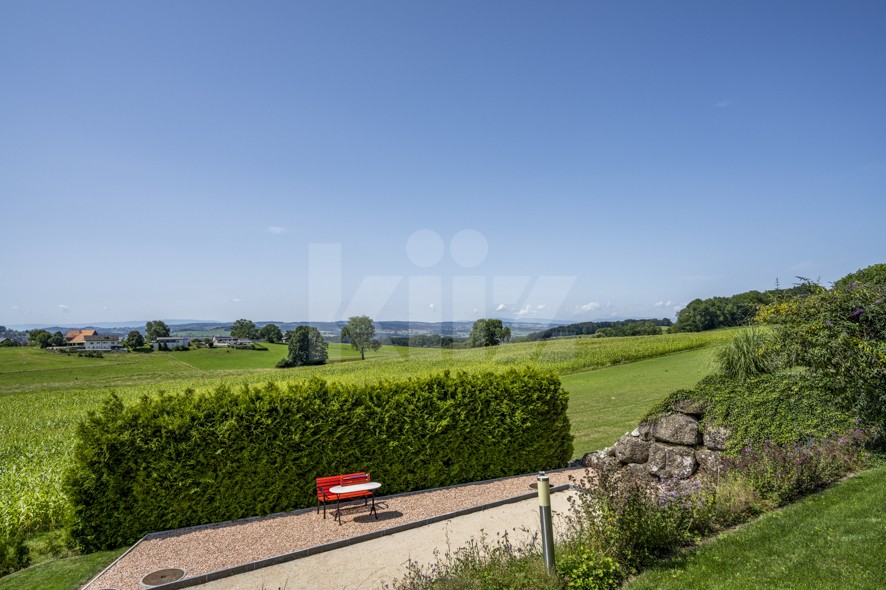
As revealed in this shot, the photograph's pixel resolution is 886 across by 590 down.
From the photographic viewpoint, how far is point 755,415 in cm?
918

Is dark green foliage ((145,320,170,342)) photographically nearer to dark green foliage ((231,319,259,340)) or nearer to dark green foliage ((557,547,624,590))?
dark green foliage ((231,319,259,340))

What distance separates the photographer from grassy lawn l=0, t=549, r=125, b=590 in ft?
20.5

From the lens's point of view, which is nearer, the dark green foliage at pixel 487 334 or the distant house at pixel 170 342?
the dark green foliage at pixel 487 334

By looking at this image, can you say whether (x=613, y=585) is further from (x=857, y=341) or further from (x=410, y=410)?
(x=857, y=341)

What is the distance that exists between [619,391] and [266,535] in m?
17.4

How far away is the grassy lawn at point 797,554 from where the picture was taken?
4684 millimetres

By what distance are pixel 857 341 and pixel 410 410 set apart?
28.2ft

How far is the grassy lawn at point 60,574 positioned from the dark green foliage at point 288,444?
0.55m

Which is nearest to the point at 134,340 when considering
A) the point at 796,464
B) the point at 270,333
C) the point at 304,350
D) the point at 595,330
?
the point at 270,333

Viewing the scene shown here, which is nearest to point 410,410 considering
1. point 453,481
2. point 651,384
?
point 453,481

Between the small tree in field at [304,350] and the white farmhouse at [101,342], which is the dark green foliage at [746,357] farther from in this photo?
the white farmhouse at [101,342]

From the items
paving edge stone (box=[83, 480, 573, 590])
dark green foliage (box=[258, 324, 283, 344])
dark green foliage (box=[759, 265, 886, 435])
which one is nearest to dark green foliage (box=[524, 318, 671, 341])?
dark green foliage (box=[759, 265, 886, 435])

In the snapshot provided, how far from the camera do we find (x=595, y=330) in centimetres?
5884

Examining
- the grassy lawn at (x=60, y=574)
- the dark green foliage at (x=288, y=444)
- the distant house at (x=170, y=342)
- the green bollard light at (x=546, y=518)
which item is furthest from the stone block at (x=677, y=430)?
the distant house at (x=170, y=342)
